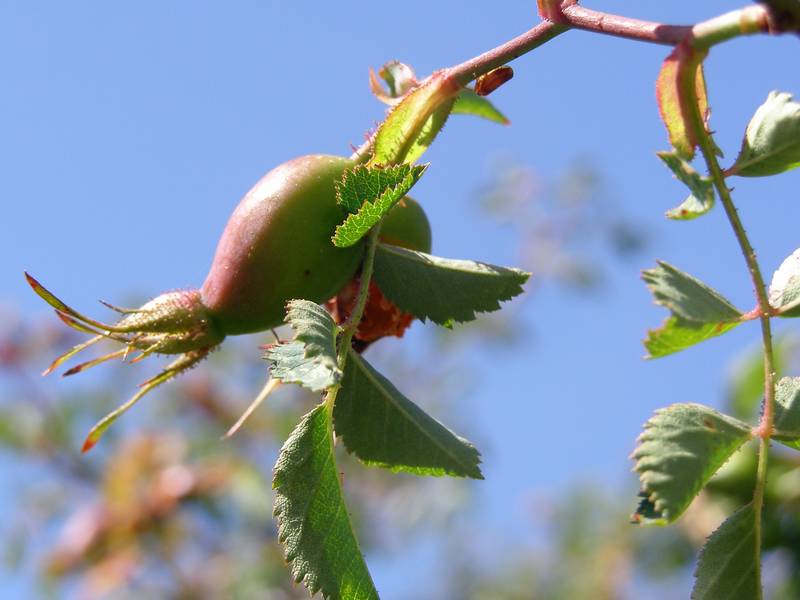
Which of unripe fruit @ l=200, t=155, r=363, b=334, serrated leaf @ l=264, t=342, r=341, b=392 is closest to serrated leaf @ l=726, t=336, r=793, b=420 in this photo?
unripe fruit @ l=200, t=155, r=363, b=334

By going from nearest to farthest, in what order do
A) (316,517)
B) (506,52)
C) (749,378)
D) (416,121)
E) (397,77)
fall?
(316,517) → (506,52) → (416,121) → (397,77) → (749,378)

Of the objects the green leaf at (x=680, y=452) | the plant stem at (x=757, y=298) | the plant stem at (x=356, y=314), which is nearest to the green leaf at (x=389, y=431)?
the plant stem at (x=356, y=314)

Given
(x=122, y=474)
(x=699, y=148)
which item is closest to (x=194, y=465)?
(x=122, y=474)

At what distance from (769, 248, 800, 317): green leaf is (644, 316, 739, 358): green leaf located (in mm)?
76

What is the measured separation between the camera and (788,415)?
53.9 inches

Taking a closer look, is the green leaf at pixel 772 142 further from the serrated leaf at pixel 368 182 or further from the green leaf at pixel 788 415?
the serrated leaf at pixel 368 182

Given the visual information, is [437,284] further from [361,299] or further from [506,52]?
[506,52]

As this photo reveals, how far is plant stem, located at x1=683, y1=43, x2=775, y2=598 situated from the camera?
1.34 metres

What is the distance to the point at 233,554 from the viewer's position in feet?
17.0

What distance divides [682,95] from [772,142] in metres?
0.20

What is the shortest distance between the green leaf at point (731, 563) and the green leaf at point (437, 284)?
1.60ft

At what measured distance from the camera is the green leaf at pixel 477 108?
6.26 feet

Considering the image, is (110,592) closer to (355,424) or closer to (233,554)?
(233,554)

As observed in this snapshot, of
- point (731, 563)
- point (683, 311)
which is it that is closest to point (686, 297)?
point (683, 311)
